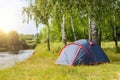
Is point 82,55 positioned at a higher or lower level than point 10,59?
higher

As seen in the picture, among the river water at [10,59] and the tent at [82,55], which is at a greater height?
the tent at [82,55]

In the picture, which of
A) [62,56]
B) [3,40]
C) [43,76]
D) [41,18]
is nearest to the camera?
[43,76]

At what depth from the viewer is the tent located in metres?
19.6

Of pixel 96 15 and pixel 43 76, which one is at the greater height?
pixel 96 15

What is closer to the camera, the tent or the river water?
the tent

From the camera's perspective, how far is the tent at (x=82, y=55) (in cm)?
1959

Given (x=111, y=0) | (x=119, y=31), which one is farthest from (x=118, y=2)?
(x=119, y=31)

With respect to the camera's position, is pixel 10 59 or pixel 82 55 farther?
pixel 10 59

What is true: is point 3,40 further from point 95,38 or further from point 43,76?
point 43,76

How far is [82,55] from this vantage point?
19750 millimetres

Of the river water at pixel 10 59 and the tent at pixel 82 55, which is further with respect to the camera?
the river water at pixel 10 59

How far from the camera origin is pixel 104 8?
21172 mm

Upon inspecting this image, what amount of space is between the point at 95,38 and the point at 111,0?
344cm

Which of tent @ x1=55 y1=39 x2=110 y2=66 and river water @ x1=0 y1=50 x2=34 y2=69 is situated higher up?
tent @ x1=55 y1=39 x2=110 y2=66
